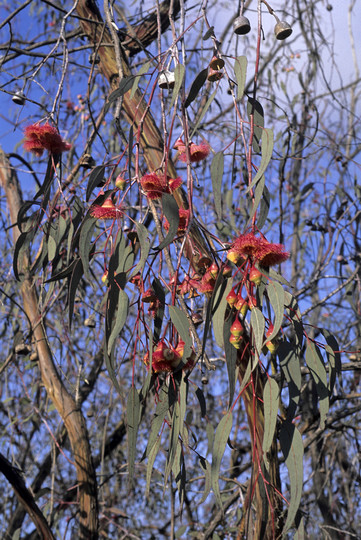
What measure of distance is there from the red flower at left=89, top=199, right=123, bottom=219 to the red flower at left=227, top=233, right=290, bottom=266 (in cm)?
20

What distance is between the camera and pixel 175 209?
0.87 m

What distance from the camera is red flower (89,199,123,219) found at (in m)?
0.98

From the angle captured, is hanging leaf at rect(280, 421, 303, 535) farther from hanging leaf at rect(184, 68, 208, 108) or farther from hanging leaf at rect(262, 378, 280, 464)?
hanging leaf at rect(184, 68, 208, 108)

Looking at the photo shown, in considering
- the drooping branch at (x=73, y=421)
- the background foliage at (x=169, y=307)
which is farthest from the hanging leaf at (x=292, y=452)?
the drooping branch at (x=73, y=421)

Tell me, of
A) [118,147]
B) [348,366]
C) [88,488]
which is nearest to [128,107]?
[348,366]

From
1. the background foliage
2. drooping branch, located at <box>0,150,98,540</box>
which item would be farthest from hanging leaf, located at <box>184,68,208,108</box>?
drooping branch, located at <box>0,150,98,540</box>

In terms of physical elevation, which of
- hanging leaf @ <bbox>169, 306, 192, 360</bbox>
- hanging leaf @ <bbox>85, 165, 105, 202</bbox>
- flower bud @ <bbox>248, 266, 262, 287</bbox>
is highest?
hanging leaf @ <bbox>85, 165, 105, 202</bbox>

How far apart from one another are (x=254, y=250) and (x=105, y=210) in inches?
10.0

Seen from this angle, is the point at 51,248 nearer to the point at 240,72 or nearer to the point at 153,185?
the point at 153,185

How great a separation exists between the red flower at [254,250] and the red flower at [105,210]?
20cm

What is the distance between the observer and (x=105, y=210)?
986 mm

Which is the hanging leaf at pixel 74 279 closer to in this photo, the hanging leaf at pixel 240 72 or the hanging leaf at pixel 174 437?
the hanging leaf at pixel 174 437

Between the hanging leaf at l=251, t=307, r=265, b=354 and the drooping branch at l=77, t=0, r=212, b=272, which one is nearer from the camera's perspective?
the hanging leaf at l=251, t=307, r=265, b=354

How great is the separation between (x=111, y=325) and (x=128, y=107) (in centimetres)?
79
